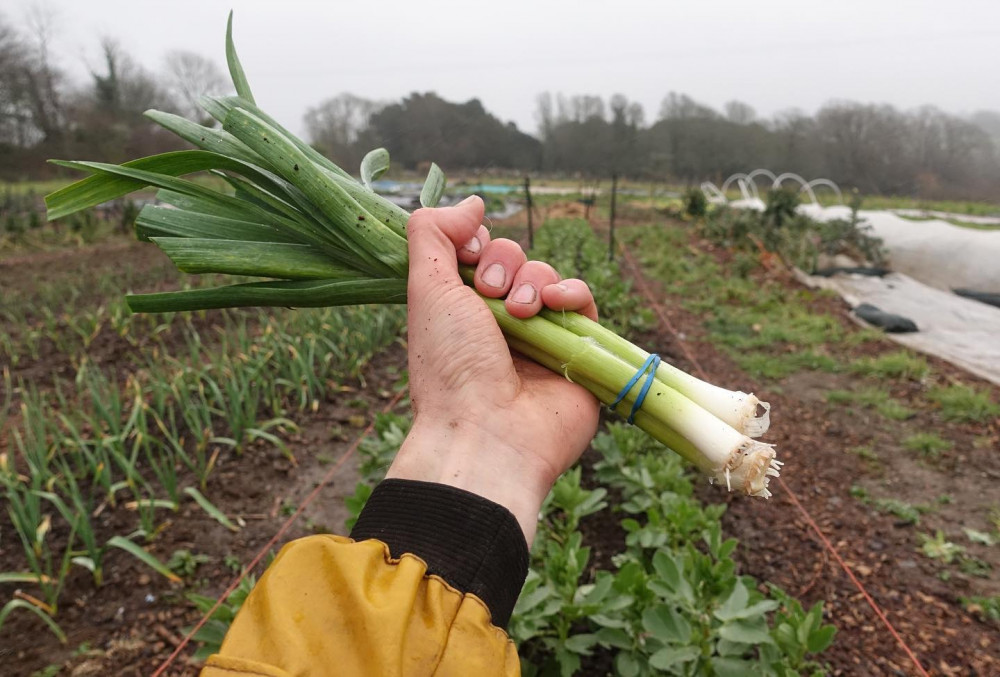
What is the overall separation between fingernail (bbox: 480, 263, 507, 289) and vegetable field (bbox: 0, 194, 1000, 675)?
944mm

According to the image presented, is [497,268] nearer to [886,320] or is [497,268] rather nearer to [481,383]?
[481,383]

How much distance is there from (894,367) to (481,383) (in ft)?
18.1

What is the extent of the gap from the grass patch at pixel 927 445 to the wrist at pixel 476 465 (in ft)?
12.8

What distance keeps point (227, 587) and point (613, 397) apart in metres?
2.22

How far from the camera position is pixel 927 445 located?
13.4 ft

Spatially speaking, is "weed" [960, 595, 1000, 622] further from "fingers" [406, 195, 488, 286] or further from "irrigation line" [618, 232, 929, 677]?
"fingers" [406, 195, 488, 286]

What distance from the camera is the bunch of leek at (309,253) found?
1.37 metres

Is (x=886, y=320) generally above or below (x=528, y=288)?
below

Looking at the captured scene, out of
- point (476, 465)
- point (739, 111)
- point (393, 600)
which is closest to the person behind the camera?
point (393, 600)

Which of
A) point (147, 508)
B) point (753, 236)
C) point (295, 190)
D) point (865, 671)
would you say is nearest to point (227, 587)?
point (147, 508)

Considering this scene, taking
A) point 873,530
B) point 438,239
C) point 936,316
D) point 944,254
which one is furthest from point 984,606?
point 944,254

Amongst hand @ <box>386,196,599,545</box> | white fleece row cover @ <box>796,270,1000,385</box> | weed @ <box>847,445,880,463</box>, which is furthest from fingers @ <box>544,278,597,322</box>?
white fleece row cover @ <box>796,270,1000,385</box>

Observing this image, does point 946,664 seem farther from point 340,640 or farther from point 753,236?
point 753,236

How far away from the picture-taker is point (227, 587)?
2.73 meters
